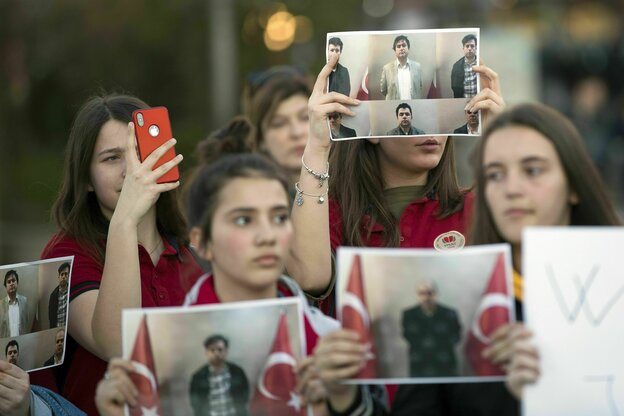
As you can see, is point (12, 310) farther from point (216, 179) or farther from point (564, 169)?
point (564, 169)

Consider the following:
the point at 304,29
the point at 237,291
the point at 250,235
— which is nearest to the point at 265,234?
the point at 250,235

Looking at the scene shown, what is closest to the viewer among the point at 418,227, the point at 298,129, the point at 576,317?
the point at 576,317

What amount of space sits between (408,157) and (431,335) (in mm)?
1165

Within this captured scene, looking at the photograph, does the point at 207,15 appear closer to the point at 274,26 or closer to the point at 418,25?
the point at 274,26

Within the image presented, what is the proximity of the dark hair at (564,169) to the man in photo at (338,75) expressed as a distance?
0.78m

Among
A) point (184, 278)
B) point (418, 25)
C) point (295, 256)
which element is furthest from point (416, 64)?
point (418, 25)

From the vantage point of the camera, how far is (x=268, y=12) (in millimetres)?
14758

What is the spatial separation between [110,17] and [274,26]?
2.48m

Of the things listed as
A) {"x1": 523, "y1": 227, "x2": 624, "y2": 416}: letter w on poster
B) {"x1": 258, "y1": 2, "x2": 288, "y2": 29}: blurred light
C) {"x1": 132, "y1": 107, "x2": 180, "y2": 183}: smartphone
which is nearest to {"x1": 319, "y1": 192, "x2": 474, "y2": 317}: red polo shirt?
{"x1": 132, "y1": 107, "x2": 180, "y2": 183}: smartphone

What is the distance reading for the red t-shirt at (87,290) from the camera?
3.77 meters

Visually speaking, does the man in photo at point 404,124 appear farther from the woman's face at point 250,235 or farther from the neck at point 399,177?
the woman's face at point 250,235

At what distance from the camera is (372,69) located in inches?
146

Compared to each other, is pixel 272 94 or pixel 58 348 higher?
pixel 272 94

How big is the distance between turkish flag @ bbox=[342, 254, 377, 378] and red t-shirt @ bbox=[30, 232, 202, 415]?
3.13 feet
